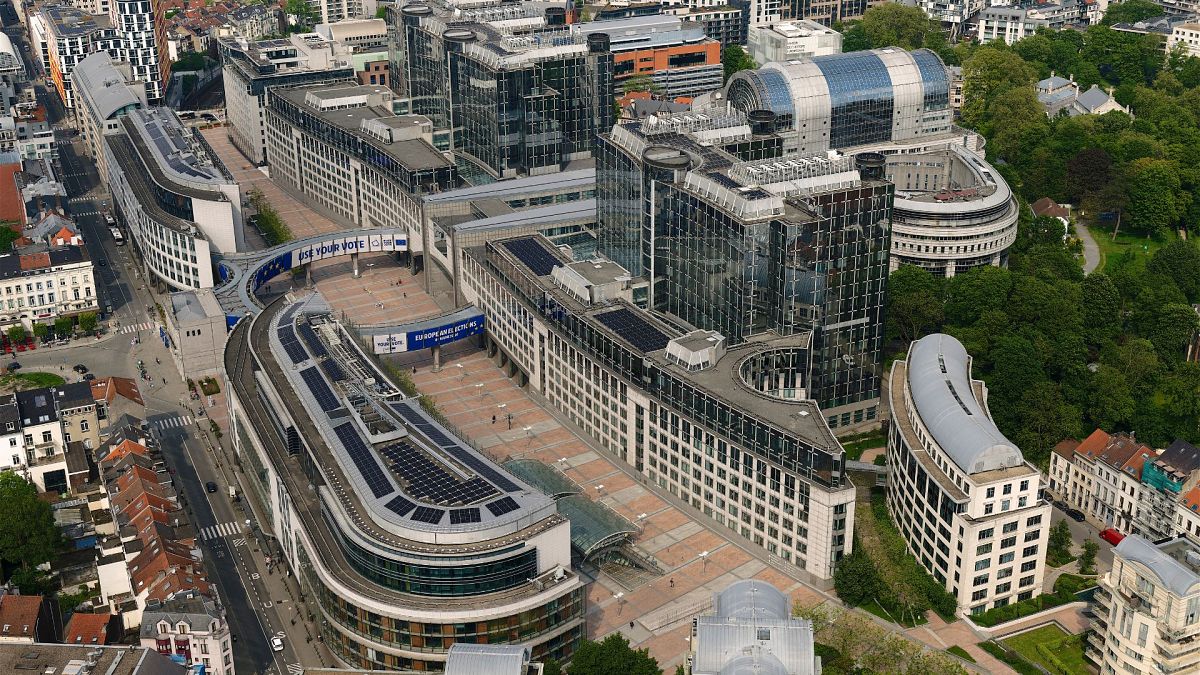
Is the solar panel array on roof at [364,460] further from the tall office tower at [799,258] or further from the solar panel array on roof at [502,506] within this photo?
the tall office tower at [799,258]

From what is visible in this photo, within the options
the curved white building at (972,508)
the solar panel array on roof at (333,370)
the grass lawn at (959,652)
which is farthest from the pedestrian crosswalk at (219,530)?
the grass lawn at (959,652)

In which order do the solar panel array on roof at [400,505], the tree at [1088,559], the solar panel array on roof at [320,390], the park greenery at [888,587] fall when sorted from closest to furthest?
the solar panel array on roof at [400,505], the park greenery at [888,587], the tree at [1088,559], the solar panel array on roof at [320,390]

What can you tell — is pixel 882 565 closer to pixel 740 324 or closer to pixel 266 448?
pixel 740 324

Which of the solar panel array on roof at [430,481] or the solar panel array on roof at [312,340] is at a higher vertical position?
the solar panel array on roof at [312,340]

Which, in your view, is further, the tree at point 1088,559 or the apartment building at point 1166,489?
the apartment building at point 1166,489

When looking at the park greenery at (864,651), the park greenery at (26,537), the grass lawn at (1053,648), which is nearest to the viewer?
the park greenery at (864,651)

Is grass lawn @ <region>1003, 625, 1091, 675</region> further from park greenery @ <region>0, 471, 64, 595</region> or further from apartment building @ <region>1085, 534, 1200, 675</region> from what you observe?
park greenery @ <region>0, 471, 64, 595</region>

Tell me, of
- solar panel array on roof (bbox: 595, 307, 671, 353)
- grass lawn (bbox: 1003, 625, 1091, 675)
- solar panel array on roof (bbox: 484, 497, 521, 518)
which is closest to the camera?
solar panel array on roof (bbox: 484, 497, 521, 518)

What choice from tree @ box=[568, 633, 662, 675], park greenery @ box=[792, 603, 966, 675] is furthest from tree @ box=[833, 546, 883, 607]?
tree @ box=[568, 633, 662, 675]
